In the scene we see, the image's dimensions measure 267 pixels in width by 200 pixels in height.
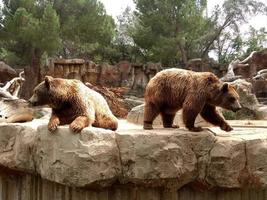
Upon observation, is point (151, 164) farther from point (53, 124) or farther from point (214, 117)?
point (214, 117)

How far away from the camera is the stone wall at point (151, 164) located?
12.2 ft

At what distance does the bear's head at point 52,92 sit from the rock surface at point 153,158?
0.31 m

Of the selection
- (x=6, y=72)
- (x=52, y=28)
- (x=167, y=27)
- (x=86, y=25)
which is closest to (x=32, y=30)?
(x=52, y=28)

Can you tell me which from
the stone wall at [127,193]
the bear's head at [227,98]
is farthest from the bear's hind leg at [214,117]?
the stone wall at [127,193]

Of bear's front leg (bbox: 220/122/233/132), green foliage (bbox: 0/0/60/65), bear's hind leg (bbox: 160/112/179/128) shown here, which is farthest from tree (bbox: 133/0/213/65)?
bear's front leg (bbox: 220/122/233/132)

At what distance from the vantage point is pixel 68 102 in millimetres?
4160

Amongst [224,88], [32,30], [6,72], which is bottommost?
[224,88]

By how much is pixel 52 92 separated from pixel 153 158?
3.98 ft

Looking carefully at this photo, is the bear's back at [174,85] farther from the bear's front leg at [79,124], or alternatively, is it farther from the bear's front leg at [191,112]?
the bear's front leg at [79,124]

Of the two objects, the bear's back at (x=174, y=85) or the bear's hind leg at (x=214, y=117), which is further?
the bear's hind leg at (x=214, y=117)

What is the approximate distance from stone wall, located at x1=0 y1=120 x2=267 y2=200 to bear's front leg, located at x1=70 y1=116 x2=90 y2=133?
0.17ft

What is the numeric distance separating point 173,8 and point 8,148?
16915 mm

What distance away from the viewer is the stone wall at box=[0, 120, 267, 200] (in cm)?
371

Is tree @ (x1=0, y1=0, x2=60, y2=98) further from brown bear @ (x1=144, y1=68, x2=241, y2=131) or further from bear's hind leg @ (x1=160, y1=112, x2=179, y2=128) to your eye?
brown bear @ (x1=144, y1=68, x2=241, y2=131)
